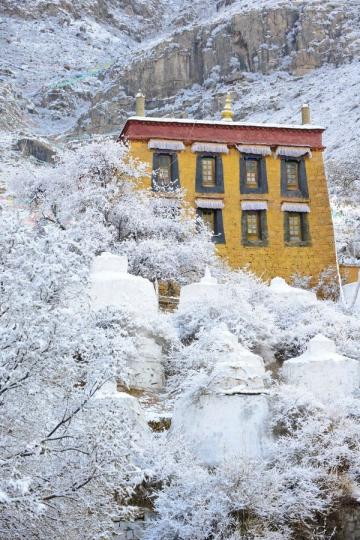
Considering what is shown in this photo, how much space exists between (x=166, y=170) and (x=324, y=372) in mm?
17994

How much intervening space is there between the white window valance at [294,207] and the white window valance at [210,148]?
11.0 feet

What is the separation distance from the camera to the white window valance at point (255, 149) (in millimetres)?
35781

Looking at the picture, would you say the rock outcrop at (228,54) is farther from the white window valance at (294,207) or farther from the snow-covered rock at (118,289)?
the snow-covered rock at (118,289)

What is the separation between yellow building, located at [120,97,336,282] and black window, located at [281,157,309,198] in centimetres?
4

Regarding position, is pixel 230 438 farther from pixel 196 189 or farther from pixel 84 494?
pixel 196 189

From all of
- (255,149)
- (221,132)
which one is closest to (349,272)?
(255,149)

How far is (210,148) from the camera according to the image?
117 feet

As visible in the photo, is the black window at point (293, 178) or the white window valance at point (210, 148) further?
the black window at point (293, 178)

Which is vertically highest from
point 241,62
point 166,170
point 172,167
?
point 241,62

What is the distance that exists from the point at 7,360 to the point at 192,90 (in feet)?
420

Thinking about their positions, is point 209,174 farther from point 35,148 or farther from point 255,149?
point 35,148

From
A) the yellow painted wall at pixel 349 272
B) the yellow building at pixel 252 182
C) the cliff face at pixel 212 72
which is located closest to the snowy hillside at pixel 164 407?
the yellow painted wall at pixel 349 272

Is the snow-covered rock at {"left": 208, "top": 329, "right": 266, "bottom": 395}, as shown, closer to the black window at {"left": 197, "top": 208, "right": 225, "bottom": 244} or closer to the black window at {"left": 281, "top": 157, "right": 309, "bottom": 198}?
the black window at {"left": 197, "top": 208, "right": 225, "bottom": 244}

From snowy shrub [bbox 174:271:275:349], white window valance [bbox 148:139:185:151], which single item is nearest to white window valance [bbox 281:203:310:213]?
white window valance [bbox 148:139:185:151]
